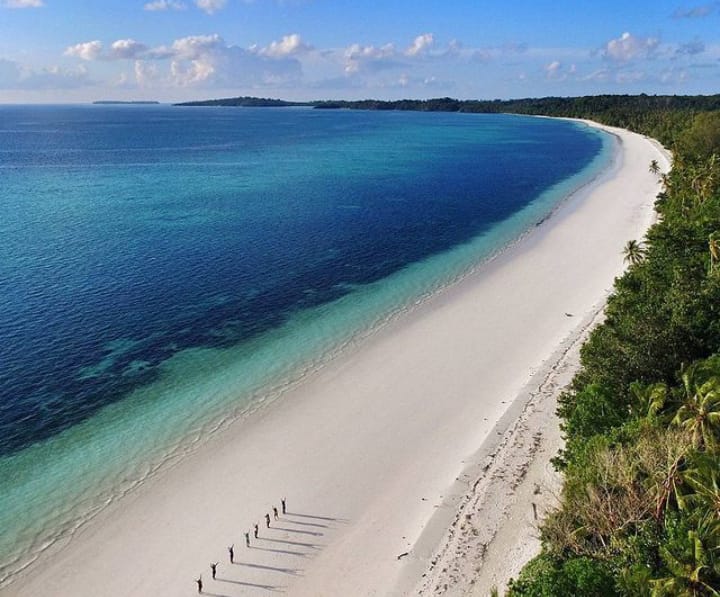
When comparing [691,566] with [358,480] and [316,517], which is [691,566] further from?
[358,480]

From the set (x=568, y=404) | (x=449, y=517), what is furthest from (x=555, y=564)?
(x=568, y=404)

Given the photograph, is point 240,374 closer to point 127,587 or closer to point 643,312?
point 127,587

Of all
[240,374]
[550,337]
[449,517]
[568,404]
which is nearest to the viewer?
[449,517]

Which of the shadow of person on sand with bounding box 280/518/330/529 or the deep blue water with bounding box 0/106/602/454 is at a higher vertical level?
the deep blue water with bounding box 0/106/602/454

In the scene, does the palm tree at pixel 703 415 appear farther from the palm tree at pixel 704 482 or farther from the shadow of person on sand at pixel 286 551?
the shadow of person on sand at pixel 286 551

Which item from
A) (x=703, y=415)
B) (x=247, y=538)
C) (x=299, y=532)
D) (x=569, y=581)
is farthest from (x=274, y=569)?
(x=703, y=415)

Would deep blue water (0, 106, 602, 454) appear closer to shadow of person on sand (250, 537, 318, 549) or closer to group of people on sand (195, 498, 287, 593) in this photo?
group of people on sand (195, 498, 287, 593)

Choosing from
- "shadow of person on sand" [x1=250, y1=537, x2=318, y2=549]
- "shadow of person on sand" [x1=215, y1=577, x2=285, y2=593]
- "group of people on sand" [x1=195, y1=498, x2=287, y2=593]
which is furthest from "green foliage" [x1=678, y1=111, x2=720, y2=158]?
"shadow of person on sand" [x1=215, y1=577, x2=285, y2=593]
